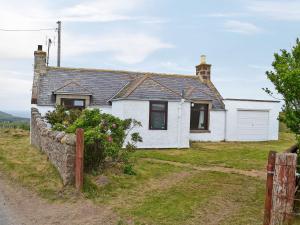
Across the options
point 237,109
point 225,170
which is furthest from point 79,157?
point 237,109

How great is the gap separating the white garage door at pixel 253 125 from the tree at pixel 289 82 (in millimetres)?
17113

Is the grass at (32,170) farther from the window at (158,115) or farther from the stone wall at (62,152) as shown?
the window at (158,115)

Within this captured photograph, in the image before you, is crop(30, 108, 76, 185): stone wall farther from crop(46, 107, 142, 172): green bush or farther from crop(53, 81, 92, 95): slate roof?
crop(53, 81, 92, 95): slate roof

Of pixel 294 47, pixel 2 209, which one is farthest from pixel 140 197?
pixel 294 47

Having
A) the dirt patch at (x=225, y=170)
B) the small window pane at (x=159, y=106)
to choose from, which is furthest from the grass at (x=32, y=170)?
the small window pane at (x=159, y=106)

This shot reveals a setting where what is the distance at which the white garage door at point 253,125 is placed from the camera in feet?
85.6

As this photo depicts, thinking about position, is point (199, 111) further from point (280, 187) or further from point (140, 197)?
point (280, 187)

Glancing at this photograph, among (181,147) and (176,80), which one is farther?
(176,80)

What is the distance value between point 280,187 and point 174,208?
293 cm

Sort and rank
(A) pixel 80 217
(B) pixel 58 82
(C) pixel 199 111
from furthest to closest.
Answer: (C) pixel 199 111
(B) pixel 58 82
(A) pixel 80 217

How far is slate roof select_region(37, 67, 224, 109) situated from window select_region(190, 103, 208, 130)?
673 millimetres

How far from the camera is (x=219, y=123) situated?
25.4 meters

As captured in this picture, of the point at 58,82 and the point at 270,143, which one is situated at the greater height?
the point at 58,82

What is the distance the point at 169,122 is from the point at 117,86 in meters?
5.21
